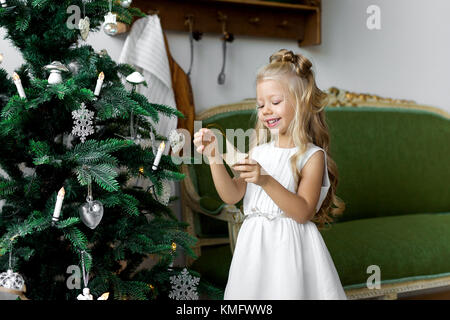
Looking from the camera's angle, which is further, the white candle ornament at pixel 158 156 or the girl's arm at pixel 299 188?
the white candle ornament at pixel 158 156

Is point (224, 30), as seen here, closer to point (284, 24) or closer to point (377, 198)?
point (284, 24)

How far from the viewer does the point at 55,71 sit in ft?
4.89

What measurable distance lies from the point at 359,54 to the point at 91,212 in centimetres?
218

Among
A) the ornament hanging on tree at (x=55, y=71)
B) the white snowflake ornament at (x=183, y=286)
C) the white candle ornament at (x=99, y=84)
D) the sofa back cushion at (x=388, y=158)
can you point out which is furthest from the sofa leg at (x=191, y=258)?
the ornament hanging on tree at (x=55, y=71)

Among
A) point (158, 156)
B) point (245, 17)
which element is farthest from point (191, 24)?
point (158, 156)

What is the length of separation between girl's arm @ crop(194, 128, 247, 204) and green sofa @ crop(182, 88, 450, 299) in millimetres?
452

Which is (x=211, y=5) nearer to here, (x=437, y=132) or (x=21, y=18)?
(x=21, y=18)

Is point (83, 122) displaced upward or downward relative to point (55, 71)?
downward

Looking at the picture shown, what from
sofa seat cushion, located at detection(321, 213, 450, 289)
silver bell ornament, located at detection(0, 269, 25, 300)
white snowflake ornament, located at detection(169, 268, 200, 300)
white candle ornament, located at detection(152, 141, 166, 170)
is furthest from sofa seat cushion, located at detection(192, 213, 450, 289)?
silver bell ornament, located at detection(0, 269, 25, 300)

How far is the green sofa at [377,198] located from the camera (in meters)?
2.13

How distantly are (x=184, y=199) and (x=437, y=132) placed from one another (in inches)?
63.1

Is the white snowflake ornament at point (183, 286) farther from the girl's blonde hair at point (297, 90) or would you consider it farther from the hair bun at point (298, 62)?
the hair bun at point (298, 62)

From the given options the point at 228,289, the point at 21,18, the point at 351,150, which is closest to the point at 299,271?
the point at 228,289

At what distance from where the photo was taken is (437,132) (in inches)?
121
